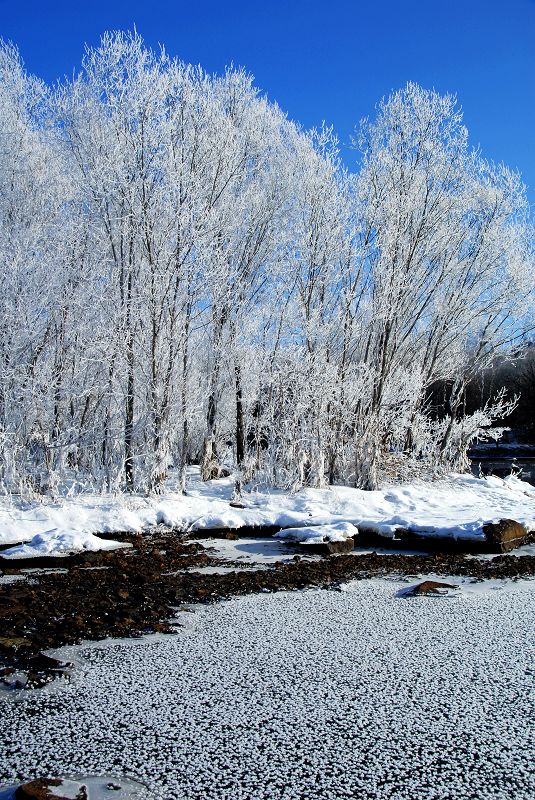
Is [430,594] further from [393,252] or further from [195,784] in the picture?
[393,252]

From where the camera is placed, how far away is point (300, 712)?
3.01 m

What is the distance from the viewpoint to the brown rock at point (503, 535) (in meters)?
7.78

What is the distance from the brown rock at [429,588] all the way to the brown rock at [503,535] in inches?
94.0

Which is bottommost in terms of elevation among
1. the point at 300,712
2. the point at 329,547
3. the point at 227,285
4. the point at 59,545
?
the point at 300,712

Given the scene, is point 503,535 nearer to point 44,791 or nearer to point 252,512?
point 252,512

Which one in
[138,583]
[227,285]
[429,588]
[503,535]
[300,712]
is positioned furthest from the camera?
[227,285]

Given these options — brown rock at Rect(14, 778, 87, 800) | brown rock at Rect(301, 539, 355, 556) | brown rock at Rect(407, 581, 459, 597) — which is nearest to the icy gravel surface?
brown rock at Rect(14, 778, 87, 800)

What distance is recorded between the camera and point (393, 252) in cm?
1293

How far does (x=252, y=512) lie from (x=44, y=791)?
724 cm

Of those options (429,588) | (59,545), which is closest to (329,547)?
(429,588)

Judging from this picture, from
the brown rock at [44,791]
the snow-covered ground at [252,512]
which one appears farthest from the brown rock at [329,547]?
the brown rock at [44,791]

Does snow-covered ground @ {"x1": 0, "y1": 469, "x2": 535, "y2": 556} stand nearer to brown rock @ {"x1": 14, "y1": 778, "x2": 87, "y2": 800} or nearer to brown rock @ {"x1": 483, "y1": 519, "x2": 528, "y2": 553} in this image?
brown rock @ {"x1": 483, "y1": 519, "x2": 528, "y2": 553}

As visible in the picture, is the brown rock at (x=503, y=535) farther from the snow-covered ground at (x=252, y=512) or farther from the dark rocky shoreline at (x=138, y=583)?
the dark rocky shoreline at (x=138, y=583)

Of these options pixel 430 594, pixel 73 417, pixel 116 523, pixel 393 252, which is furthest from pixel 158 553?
pixel 393 252
